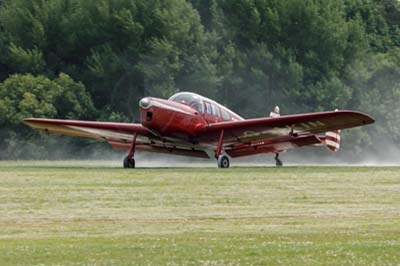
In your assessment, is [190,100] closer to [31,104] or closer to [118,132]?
[118,132]

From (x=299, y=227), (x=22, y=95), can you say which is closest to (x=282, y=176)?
(x=299, y=227)

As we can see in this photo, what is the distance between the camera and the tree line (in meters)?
43.9

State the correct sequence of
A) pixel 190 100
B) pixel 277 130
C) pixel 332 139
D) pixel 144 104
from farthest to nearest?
pixel 332 139 → pixel 190 100 → pixel 277 130 → pixel 144 104

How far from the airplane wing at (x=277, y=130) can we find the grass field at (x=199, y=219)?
2.49 metres

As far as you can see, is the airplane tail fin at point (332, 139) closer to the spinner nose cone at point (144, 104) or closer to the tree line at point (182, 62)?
the spinner nose cone at point (144, 104)

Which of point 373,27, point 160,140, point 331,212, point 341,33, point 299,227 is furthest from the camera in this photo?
point 373,27

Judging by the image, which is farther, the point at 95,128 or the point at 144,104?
the point at 95,128

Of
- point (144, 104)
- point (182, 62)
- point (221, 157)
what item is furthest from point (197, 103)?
point (182, 62)

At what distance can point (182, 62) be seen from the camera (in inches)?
1823

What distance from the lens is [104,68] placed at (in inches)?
1807

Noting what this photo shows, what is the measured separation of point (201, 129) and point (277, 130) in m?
2.01

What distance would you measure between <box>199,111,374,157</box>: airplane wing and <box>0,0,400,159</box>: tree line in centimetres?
1284

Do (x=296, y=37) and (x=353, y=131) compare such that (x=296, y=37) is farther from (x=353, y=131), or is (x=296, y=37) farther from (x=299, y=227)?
(x=299, y=227)

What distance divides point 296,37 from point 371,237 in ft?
124
